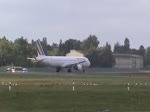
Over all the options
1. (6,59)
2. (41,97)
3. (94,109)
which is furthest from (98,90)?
(6,59)

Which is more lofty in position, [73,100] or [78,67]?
[78,67]

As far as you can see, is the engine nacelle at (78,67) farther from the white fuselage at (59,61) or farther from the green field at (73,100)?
the green field at (73,100)

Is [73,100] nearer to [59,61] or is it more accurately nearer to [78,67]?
[78,67]

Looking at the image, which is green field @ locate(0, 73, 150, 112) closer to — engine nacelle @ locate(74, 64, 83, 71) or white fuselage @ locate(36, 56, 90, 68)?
engine nacelle @ locate(74, 64, 83, 71)

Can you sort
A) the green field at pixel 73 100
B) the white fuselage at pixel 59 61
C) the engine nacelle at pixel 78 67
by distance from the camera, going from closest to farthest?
the green field at pixel 73 100 → the engine nacelle at pixel 78 67 → the white fuselage at pixel 59 61

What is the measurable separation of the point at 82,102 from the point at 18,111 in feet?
19.9

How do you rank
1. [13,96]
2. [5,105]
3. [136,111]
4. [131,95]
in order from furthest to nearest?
[131,95] < [13,96] < [5,105] < [136,111]

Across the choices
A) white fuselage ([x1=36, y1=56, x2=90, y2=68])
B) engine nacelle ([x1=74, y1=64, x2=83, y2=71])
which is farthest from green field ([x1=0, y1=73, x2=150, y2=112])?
white fuselage ([x1=36, y1=56, x2=90, y2=68])

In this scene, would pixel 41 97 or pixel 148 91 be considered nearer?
pixel 41 97

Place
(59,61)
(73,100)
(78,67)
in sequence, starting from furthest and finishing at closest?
(59,61) → (78,67) → (73,100)

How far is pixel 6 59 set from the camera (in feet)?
656

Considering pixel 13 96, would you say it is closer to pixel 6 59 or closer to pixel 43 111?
pixel 43 111

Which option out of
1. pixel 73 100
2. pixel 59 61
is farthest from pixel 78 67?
pixel 73 100

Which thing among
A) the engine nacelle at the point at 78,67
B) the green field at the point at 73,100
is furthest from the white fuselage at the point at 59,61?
the green field at the point at 73,100
